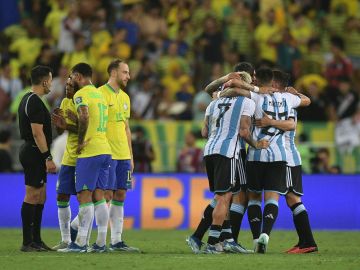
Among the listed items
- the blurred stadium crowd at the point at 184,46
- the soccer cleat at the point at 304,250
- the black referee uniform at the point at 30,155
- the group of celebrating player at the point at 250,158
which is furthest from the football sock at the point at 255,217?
the blurred stadium crowd at the point at 184,46

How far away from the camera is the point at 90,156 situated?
1379 centimetres

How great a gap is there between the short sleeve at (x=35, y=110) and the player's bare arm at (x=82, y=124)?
746mm

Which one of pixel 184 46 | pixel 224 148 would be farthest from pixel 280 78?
pixel 184 46

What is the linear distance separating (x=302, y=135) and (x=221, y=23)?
182 inches

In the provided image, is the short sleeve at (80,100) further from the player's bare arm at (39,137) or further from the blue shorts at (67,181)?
the blue shorts at (67,181)

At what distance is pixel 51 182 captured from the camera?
807 inches

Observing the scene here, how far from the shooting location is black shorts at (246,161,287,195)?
14281mm

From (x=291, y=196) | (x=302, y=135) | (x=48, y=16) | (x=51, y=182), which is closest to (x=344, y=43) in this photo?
(x=302, y=135)

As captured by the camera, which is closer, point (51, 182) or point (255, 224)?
point (255, 224)

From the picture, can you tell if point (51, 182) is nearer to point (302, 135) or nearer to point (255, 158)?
point (302, 135)

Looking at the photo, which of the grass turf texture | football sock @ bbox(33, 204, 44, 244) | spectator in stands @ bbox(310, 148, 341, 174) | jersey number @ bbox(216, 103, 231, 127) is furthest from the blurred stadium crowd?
jersey number @ bbox(216, 103, 231, 127)

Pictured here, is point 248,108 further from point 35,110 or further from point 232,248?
point 35,110

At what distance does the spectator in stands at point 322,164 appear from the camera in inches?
860

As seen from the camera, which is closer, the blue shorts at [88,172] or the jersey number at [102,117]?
the blue shorts at [88,172]
